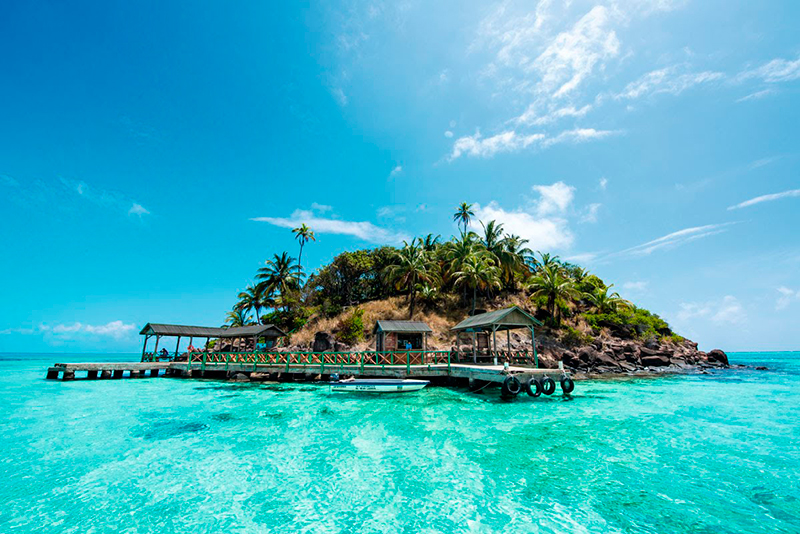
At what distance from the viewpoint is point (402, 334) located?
105 feet

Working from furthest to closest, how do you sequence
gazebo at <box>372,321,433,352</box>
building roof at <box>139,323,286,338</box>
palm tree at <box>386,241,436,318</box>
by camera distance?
palm tree at <box>386,241,436,318</box>, building roof at <box>139,323,286,338</box>, gazebo at <box>372,321,433,352</box>

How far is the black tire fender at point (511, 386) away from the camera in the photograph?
65.0 ft

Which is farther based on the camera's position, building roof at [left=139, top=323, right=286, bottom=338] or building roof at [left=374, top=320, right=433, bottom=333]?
building roof at [left=139, top=323, right=286, bottom=338]

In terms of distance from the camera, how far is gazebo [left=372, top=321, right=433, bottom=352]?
1169 inches

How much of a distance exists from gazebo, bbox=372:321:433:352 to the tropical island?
27.1 feet

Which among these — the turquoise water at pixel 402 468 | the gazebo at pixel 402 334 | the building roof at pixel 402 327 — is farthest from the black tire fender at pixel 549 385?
the building roof at pixel 402 327

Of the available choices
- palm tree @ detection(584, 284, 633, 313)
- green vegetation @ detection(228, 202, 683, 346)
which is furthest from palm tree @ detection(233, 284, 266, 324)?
palm tree @ detection(584, 284, 633, 313)

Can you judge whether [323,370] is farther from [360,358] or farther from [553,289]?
[553,289]

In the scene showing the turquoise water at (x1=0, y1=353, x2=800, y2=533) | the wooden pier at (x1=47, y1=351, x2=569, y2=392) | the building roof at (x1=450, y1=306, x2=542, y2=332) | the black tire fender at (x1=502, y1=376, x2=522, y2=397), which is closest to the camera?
the turquoise water at (x1=0, y1=353, x2=800, y2=533)

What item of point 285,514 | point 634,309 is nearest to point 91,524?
point 285,514

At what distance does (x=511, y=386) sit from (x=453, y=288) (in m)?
25.9

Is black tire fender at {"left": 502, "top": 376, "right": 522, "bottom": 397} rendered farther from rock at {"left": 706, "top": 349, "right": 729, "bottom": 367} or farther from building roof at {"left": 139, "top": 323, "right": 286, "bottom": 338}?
rock at {"left": 706, "top": 349, "right": 729, "bottom": 367}

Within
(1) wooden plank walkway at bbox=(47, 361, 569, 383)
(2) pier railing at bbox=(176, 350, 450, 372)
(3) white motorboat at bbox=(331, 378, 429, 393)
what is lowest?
(3) white motorboat at bbox=(331, 378, 429, 393)

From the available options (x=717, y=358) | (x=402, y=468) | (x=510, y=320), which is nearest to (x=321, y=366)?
(x=510, y=320)
